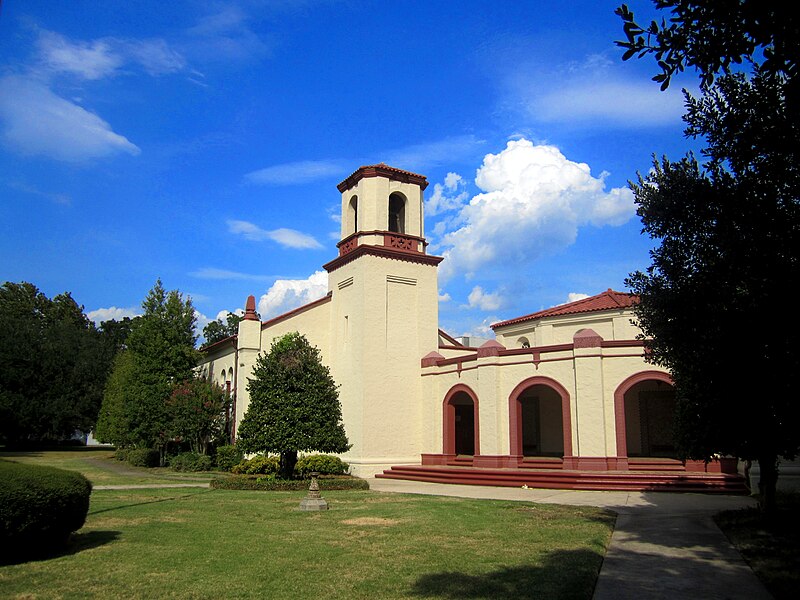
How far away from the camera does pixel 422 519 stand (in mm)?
13883

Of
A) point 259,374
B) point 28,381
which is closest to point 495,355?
point 259,374

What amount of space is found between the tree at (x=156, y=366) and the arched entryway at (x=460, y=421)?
49.1 ft

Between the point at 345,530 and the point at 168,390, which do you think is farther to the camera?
the point at 168,390

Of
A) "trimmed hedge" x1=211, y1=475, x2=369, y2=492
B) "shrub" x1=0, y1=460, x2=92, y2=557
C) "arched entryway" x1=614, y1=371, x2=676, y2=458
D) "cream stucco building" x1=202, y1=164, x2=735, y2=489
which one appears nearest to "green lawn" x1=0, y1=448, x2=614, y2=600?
"shrub" x1=0, y1=460, x2=92, y2=557

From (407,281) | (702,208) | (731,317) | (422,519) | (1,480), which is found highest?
(407,281)

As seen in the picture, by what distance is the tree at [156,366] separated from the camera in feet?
114

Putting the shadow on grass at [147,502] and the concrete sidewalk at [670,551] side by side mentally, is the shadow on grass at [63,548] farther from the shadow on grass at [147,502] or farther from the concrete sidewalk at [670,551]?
the concrete sidewalk at [670,551]

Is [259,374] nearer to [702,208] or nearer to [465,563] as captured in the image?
[465,563]

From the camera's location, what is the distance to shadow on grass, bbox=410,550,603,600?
750 cm

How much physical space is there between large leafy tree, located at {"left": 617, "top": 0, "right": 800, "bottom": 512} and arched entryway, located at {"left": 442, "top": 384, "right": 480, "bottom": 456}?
16631 millimetres

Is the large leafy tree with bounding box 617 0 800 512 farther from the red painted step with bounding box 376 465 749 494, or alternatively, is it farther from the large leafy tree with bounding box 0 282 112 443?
the large leafy tree with bounding box 0 282 112 443

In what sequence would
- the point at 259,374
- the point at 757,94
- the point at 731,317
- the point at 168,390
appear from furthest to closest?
the point at 168,390, the point at 259,374, the point at 731,317, the point at 757,94

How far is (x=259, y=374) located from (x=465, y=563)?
52.3 feet

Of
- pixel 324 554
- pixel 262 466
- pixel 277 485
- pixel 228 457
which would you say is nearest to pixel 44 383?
pixel 228 457
